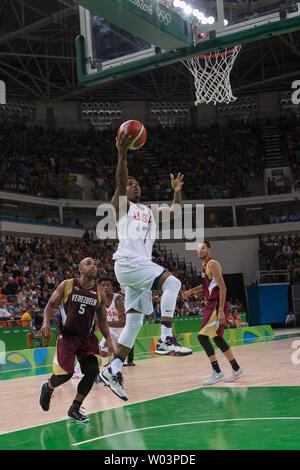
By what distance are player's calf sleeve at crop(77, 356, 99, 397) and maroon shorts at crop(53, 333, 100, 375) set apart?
0.18 ft

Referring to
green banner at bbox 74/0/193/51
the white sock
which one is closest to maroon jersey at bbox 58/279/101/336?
the white sock

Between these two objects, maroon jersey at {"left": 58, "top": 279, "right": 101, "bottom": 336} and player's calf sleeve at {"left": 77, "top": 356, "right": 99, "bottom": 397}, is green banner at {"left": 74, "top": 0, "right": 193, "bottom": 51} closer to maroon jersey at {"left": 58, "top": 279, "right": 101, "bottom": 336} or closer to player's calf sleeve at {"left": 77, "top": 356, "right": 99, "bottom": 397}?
maroon jersey at {"left": 58, "top": 279, "right": 101, "bottom": 336}

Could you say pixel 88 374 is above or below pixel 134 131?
below

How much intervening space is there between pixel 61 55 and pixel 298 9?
966 inches

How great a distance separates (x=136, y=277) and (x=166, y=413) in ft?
6.10

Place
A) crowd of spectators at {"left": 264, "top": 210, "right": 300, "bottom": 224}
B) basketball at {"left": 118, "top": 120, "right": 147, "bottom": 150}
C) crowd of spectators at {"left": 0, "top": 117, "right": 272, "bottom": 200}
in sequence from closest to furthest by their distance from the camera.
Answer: basketball at {"left": 118, "top": 120, "right": 147, "bottom": 150} < crowd of spectators at {"left": 0, "top": 117, "right": 272, "bottom": 200} < crowd of spectators at {"left": 264, "top": 210, "right": 300, "bottom": 224}

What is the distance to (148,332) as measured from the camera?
19.3 meters

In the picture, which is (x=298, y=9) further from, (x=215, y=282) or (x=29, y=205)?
(x=29, y=205)

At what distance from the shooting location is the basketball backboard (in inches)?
371

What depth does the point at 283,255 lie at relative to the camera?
32.2 metres

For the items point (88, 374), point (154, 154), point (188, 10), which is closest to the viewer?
point (88, 374)

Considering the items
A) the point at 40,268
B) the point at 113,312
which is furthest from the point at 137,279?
the point at 40,268

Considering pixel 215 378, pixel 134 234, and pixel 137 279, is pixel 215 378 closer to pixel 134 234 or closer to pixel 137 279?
pixel 137 279
